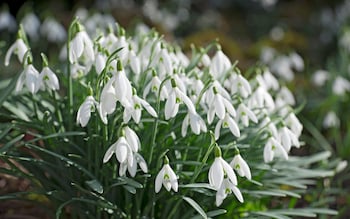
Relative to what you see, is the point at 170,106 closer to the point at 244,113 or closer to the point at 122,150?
the point at 122,150

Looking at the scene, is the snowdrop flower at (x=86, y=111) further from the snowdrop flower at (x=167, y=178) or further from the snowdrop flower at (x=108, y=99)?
the snowdrop flower at (x=167, y=178)

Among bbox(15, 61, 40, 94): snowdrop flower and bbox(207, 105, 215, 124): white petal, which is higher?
bbox(15, 61, 40, 94): snowdrop flower

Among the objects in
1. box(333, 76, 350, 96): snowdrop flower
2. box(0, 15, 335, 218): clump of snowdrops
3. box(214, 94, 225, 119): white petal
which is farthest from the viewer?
box(333, 76, 350, 96): snowdrop flower

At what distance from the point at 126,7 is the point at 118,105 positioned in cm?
519

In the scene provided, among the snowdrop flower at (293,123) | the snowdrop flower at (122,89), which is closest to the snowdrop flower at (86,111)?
the snowdrop flower at (122,89)

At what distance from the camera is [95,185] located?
2.71m

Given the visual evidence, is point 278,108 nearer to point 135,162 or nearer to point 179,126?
point 179,126

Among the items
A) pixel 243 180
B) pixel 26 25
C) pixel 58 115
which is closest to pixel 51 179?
pixel 58 115

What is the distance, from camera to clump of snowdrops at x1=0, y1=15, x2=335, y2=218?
2639 millimetres

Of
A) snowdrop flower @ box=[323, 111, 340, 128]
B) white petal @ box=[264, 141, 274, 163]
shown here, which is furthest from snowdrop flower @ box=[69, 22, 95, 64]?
snowdrop flower @ box=[323, 111, 340, 128]

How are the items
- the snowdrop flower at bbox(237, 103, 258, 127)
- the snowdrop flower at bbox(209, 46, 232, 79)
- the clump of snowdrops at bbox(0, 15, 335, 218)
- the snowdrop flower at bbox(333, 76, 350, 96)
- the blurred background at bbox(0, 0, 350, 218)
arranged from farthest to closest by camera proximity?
the blurred background at bbox(0, 0, 350, 218), the snowdrop flower at bbox(333, 76, 350, 96), the snowdrop flower at bbox(209, 46, 232, 79), the snowdrop flower at bbox(237, 103, 258, 127), the clump of snowdrops at bbox(0, 15, 335, 218)

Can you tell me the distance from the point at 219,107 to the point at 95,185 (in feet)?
2.04

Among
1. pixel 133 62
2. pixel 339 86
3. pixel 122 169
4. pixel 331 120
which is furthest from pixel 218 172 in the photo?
pixel 339 86

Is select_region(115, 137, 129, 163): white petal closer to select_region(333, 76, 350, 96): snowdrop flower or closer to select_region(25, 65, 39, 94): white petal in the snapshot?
select_region(25, 65, 39, 94): white petal
